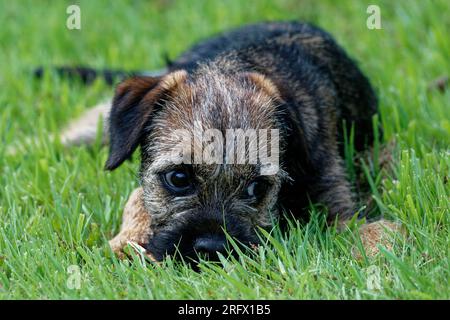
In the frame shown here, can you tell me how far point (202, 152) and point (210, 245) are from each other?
1.45 feet

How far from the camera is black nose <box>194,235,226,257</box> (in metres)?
3.49

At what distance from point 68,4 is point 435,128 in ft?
14.0

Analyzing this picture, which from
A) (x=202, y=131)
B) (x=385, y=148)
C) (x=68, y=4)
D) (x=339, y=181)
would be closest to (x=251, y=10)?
(x=68, y=4)

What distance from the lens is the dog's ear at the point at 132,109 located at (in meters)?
3.95

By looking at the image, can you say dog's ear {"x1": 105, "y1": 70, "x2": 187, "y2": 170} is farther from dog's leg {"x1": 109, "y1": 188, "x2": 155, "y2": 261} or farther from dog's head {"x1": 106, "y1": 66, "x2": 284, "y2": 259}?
dog's leg {"x1": 109, "y1": 188, "x2": 155, "y2": 261}

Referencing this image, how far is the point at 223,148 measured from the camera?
362cm

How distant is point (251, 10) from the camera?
741 cm

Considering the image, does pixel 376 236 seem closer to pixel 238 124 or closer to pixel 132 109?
pixel 238 124

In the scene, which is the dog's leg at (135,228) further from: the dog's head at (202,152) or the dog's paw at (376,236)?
the dog's paw at (376,236)

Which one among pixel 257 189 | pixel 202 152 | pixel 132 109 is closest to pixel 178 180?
pixel 202 152

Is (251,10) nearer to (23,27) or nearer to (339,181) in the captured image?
(23,27)

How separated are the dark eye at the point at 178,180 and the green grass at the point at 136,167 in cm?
41

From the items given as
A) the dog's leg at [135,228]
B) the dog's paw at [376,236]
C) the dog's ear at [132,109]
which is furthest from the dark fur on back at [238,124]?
the dog's paw at [376,236]

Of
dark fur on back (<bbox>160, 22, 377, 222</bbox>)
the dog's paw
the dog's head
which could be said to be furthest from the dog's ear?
the dog's paw
